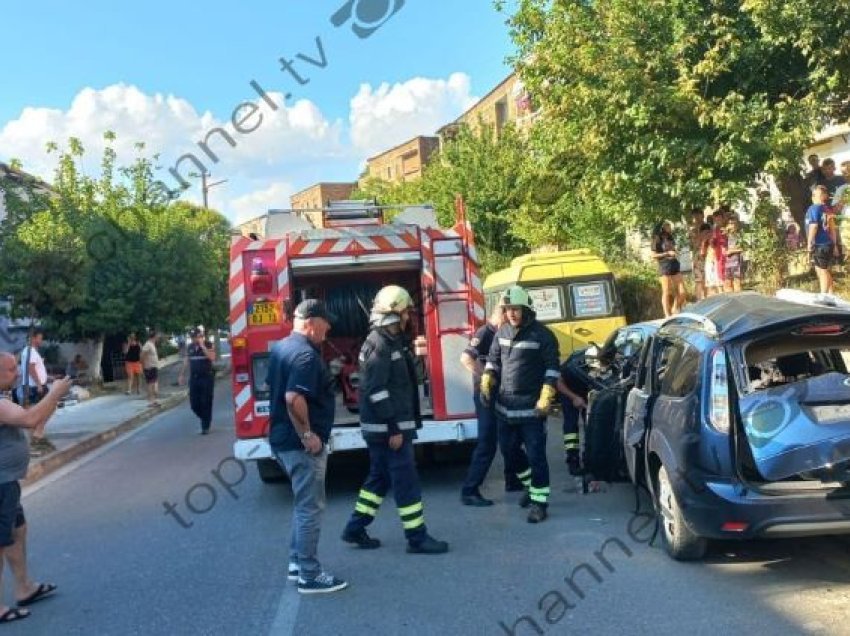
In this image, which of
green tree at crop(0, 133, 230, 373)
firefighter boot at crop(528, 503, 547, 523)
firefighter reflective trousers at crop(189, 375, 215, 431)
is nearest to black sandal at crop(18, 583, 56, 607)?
firefighter boot at crop(528, 503, 547, 523)

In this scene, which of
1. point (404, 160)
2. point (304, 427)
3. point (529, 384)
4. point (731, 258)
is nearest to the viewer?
point (304, 427)

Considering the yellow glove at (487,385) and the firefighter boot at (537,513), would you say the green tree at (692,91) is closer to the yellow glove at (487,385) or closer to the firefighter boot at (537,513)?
the yellow glove at (487,385)

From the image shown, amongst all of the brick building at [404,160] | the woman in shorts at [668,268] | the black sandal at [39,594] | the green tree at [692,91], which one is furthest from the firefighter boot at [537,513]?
the brick building at [404,160]

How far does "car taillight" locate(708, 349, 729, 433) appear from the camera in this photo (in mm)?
4820

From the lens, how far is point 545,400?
6477 millimetres

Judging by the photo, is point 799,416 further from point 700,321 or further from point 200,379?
point 200,379

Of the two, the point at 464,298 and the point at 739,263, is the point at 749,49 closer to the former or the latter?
the point at 739,263

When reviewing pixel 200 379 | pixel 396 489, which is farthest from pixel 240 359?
pixel 200 379

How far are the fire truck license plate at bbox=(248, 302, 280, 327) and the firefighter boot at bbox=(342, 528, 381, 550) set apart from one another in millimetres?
2350

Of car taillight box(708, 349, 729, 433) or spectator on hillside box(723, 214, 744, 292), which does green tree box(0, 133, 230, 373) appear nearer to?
spectator on hillside box(723, 214, 744, 292)

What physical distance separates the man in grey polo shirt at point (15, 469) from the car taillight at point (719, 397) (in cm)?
375

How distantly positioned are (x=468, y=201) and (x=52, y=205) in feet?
48.8

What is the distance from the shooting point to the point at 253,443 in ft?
24.7

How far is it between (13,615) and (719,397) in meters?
4.38
